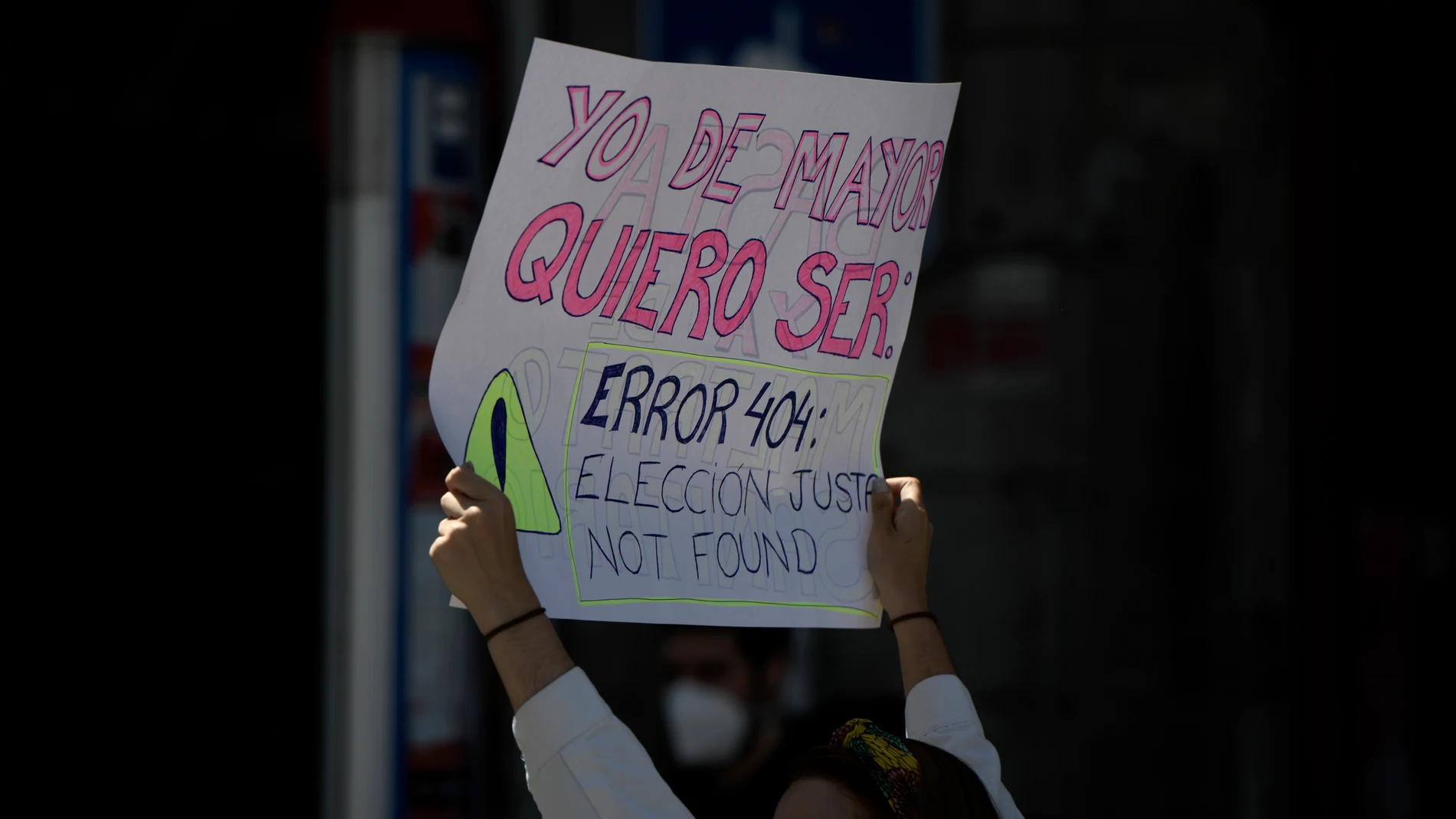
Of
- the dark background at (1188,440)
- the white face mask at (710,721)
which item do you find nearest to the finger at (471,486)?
Result: the white face mask at (710,721)

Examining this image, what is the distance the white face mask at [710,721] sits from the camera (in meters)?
3.41

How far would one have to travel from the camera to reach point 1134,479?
3959 mm

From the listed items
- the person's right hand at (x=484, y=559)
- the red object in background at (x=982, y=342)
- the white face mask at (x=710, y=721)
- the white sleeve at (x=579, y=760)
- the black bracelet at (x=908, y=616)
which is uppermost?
the red object in background at (x=982, y=342)

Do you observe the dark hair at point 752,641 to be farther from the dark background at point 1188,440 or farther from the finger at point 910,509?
the finger at point 910,509

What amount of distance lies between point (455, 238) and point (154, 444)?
3.83 ft

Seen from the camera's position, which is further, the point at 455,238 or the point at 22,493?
the point at 22,493

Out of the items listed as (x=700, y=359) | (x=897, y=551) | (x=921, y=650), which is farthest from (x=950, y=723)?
(x=700, y=359)

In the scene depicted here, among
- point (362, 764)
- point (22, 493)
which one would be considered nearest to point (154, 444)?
point (22, 493)

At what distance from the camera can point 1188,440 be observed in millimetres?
3951

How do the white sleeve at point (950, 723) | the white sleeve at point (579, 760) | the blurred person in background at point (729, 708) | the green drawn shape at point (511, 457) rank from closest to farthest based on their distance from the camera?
the white sleeve at point (579, 760)
the green drawn shape at point (511, 457)
the white sleeve at point (950, 723)
the blurred person in background at point (729, 708)

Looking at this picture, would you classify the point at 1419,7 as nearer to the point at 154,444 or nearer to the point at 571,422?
the point at 571,422

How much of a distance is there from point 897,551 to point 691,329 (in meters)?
0.39

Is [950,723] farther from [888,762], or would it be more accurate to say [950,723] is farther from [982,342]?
[982,342]

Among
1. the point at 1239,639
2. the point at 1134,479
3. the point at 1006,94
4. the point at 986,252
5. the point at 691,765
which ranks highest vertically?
the point at 1006,94
